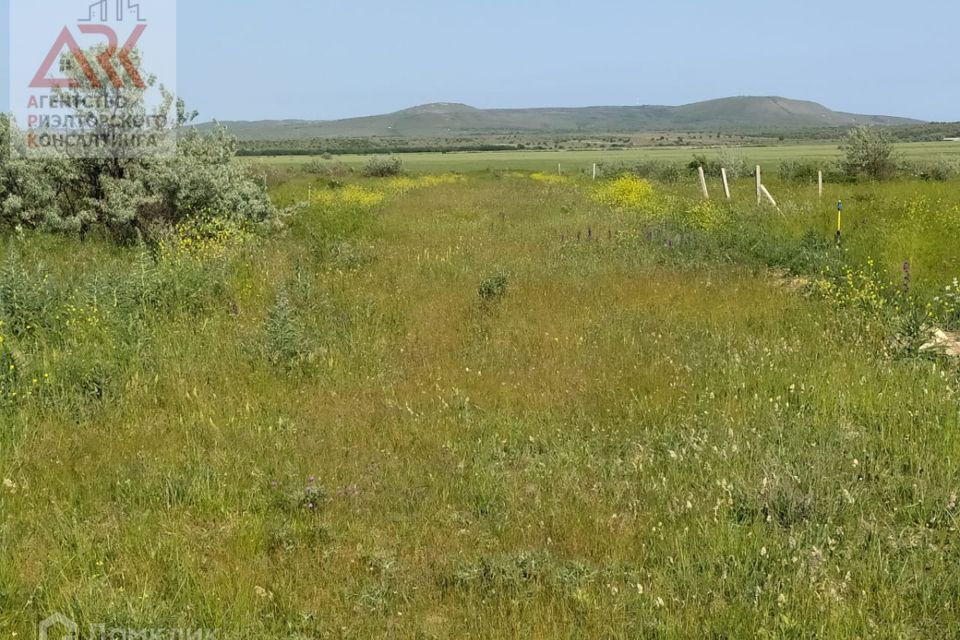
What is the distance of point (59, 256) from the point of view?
10070mm

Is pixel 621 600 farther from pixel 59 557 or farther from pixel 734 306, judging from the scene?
pixel 734 306

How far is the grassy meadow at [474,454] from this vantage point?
301 centimetres

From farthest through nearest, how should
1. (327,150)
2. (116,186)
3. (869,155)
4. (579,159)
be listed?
1. (327,150)
2. (579,159)
3. (869,155)
4. (116,186)

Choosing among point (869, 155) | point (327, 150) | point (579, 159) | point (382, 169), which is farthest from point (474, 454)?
point (327, 150)

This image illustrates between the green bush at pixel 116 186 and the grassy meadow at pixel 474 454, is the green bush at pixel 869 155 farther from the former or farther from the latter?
the green bush at pixel 116 186

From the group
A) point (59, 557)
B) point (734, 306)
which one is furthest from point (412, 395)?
point (734, 306)

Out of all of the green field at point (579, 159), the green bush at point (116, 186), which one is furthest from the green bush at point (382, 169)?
the green bush at point (116, 186)

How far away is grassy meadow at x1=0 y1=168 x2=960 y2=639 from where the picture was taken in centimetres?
301

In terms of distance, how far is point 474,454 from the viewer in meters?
4.51

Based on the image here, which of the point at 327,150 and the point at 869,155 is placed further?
the point at 327,150

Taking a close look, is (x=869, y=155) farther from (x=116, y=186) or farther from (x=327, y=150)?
(x=327, y=150)

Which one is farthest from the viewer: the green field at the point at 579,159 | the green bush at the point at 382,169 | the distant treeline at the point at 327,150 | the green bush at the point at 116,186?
the distant treeline at the point at 327,150

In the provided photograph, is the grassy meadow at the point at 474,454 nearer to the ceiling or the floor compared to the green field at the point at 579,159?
nearer to the floor

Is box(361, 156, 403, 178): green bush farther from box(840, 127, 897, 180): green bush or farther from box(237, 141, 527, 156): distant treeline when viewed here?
box(237, 141, 527, 156): distant treeline
